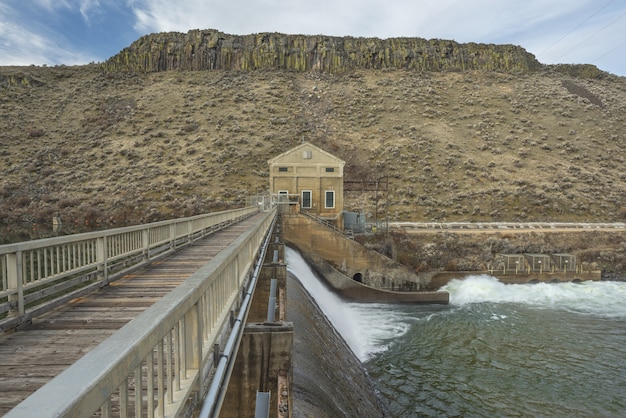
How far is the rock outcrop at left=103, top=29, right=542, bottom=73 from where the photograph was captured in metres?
85.9

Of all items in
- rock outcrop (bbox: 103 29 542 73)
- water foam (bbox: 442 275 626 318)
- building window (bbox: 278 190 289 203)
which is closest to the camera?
water foam (bbox: 442 275 626 318)

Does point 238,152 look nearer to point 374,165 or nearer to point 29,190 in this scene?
point 374,165

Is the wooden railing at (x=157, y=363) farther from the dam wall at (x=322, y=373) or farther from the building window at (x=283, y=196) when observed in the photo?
the building window at (x=283, y=196)

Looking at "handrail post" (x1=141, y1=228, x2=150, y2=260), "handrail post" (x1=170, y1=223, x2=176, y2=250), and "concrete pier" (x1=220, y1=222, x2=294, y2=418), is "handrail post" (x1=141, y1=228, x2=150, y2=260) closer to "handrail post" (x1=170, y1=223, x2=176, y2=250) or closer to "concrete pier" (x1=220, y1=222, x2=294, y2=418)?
"handrail post" (x1=170, y1=223, x2=176, y2=250)

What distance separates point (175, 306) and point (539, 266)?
34053mm

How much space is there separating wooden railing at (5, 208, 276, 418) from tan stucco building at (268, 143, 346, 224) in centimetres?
3087

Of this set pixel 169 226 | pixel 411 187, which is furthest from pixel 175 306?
pixel 411 187

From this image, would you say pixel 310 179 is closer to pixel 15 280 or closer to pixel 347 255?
pixel 347 255

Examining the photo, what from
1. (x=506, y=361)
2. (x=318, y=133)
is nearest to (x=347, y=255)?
(x=506, y=361)

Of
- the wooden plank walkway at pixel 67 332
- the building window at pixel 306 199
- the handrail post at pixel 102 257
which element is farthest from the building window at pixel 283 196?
the handrail post at pixel 102 257

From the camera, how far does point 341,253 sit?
2886 cm

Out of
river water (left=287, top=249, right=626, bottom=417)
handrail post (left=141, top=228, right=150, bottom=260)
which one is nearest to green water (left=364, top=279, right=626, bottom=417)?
river water (left=287, top=249, right=626, bottom=417)

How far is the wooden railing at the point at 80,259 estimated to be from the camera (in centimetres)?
602

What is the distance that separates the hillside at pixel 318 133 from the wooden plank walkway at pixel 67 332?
117 feet
